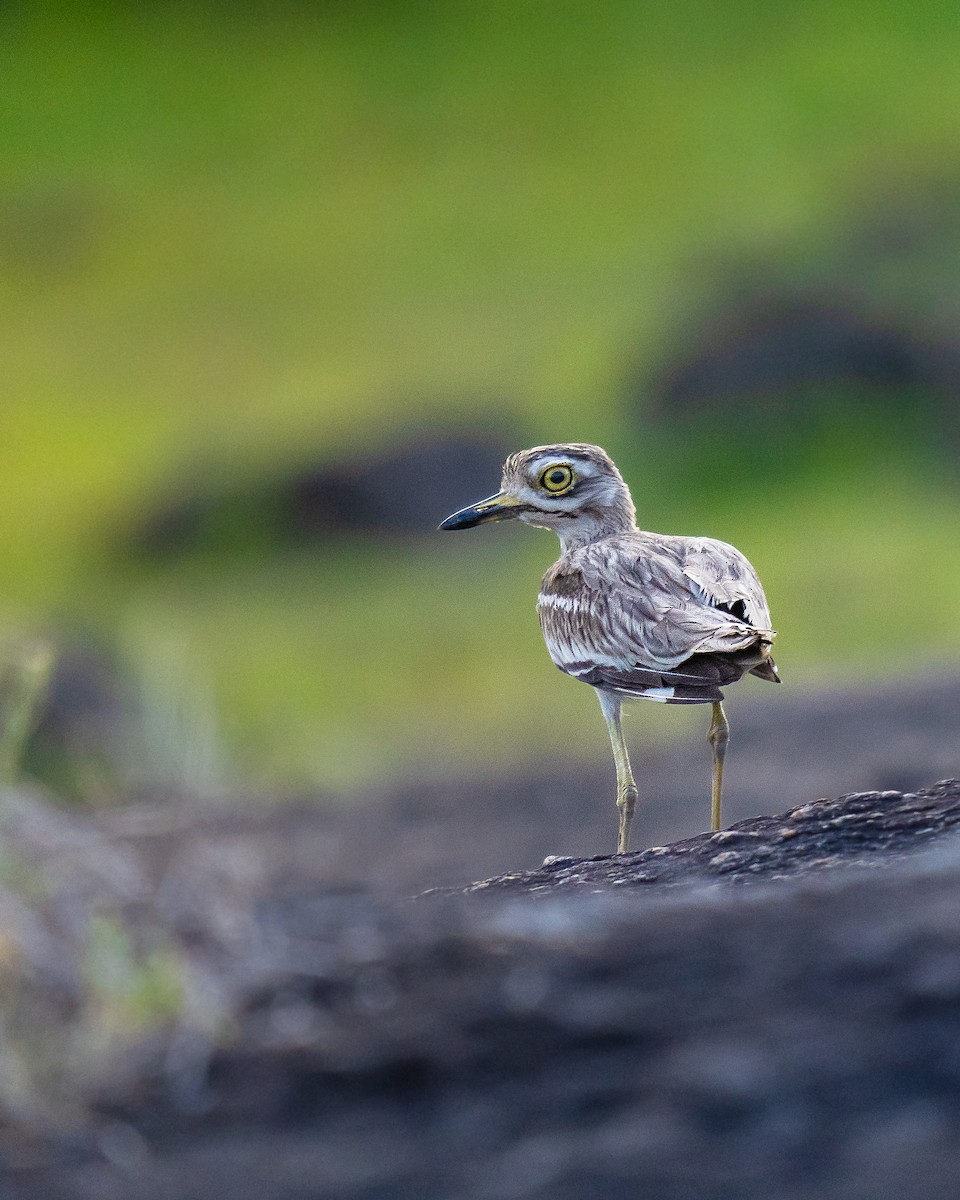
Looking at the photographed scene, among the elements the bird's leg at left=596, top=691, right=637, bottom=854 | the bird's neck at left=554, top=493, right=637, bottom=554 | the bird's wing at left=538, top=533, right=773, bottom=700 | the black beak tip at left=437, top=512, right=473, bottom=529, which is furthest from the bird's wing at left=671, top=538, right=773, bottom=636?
the black beak tip at left=437, top=512, right=473, bottom=529

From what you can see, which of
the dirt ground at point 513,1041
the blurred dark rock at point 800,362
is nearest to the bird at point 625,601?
the dirt ground at point 513,1041

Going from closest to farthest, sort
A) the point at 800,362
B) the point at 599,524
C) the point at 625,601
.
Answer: the point at 625,601
the point at 599,524
the point at 800,362

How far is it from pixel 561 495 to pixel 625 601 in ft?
2.02

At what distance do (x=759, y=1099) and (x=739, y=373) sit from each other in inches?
601

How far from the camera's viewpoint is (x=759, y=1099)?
96.0 inches

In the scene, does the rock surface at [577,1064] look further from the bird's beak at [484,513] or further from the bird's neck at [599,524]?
the bird's neck at [599,524]

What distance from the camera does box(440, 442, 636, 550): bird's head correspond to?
5.05 metres

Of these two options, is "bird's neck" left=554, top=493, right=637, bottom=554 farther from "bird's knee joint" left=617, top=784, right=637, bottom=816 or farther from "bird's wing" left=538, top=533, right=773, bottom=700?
"bird's knee joint" left=617, top=784, right=637, bottom=816

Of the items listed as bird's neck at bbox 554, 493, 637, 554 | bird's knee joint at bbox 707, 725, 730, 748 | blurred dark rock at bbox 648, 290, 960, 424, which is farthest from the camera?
blurred dark rock at bbox 648, 290, 960, 424

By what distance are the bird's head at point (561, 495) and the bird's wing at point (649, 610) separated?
142 mm

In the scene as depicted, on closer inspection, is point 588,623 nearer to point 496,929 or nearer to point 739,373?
point 496,929

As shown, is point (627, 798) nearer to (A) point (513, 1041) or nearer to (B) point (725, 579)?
(B) point (725, 579)

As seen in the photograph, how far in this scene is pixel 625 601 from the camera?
4578mm

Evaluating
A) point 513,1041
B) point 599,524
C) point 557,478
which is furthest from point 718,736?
point 513,1041
